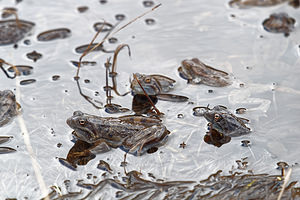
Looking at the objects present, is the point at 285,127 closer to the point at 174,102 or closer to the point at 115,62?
the point at 174,102

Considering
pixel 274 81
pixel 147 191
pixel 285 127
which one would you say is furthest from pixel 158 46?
pixel 147 191

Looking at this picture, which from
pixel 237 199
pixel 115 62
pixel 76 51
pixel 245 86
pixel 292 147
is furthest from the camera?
pixel 76 51

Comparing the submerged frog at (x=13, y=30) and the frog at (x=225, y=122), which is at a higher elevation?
the submerged frog at (x=13, y=30)

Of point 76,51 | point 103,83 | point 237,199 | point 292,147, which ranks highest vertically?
point 76,51

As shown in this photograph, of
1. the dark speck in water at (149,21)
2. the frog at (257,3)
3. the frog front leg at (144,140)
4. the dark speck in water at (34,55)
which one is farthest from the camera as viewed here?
the frog at (257,3)

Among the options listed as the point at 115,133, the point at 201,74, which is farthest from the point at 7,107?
the point at 201,74

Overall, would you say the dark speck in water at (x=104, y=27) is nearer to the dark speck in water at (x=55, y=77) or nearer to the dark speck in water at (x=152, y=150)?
the dark speck in water at (x=55, y=77)

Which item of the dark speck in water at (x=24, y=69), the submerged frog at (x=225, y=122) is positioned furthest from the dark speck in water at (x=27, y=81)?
the submerged frog at (x=225, y=122)
